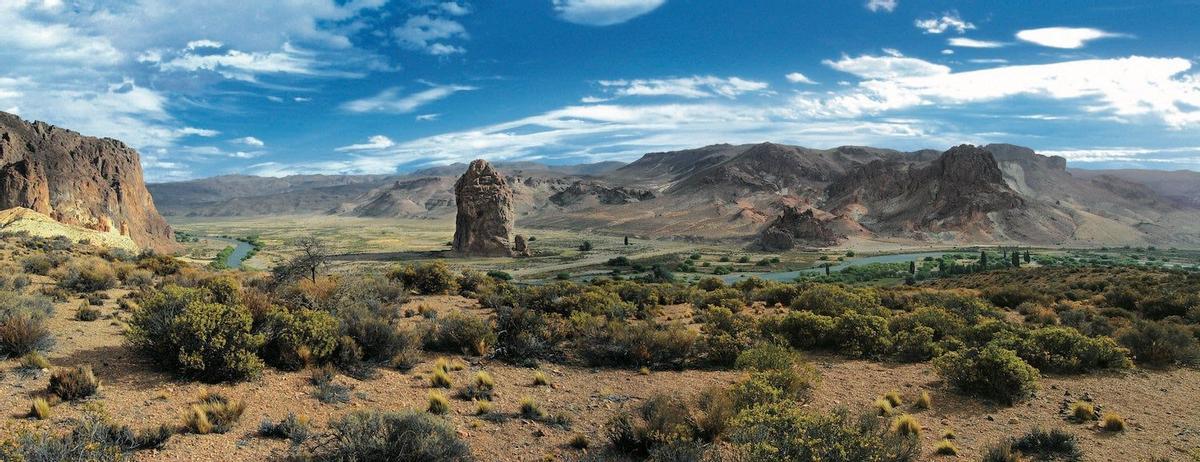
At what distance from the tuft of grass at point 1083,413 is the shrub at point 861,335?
13.4 feet

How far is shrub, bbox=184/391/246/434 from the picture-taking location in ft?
24.0

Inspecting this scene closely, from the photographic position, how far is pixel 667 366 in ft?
40.4

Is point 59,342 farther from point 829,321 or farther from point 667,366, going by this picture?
point 829,321

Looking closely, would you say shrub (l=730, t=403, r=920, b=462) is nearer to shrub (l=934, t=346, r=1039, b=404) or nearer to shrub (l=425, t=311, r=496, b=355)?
shrub (l=934, t=346, r=1039, b=404)

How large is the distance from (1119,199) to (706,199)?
368ft

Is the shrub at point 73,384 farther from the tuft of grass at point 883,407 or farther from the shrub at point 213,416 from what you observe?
the tuft of grass at point 883,407

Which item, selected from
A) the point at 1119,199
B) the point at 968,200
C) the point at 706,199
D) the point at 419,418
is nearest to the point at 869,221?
the point at 968,200

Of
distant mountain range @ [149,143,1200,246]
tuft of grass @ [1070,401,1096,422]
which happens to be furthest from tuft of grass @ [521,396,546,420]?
distant mountain range @ [149,143,1200,246]

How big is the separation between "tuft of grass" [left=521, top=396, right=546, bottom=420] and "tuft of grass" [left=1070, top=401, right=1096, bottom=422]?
863cm

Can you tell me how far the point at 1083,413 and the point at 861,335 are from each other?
472 cm

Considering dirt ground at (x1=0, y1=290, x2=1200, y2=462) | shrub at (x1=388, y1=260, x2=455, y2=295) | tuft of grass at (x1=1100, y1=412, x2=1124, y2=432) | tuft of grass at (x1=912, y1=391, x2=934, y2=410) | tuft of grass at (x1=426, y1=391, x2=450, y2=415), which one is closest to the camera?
dirt ground at (x1=0, y1=290, x2=1200, y2=462)

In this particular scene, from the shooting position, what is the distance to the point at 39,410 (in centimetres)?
702

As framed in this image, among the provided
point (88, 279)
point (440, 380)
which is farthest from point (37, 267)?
point (440, 380)

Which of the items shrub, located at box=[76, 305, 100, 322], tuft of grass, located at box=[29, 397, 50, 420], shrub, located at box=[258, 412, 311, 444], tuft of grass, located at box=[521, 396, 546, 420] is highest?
shrub, located at box=[76, 305, 100, 322]
